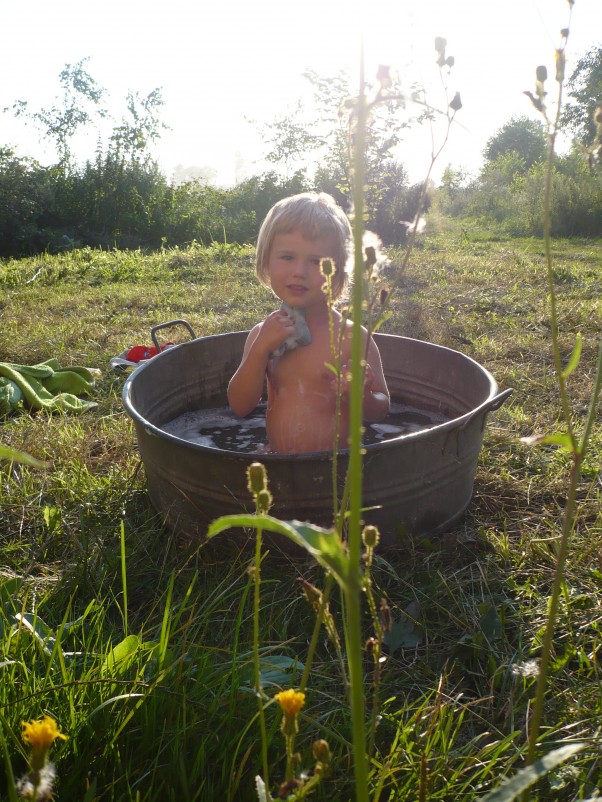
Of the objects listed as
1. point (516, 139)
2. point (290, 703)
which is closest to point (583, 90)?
point (516, 139)

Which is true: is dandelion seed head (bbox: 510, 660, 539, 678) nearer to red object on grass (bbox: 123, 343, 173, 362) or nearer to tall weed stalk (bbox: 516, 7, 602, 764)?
tall weed stalk (bbox: 516, 7, 602, 764)

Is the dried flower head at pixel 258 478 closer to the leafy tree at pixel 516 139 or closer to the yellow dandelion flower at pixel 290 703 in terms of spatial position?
the yellow dandelion flower at pixel 290 703

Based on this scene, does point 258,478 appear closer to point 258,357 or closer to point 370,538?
point 370,538

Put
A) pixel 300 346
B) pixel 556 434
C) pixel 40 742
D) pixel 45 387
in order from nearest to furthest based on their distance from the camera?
pixel 40 742
pixel 556 434
pixel 300 346
pixel 45 387

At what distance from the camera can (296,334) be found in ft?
7.44

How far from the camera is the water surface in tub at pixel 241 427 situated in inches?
110

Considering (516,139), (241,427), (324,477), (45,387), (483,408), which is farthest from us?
(516,139)

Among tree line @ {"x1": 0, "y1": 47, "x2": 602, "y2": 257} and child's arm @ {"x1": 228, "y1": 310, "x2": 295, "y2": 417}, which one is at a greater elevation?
tree line @ {"x1": 0, "y1": 47, "x2": 602, "y2": 257}

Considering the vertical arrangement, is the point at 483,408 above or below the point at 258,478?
below

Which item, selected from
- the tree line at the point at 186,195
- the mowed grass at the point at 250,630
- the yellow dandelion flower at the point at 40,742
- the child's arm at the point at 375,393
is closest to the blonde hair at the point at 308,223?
the child's arm at the point at 375,393

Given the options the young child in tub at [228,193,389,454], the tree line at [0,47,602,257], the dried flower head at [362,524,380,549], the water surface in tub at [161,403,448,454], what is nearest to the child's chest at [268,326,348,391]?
the young child in tub at [228,193,389,454]

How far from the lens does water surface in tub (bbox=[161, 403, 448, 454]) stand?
2.80 metres

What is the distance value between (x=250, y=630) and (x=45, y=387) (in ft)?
6.64

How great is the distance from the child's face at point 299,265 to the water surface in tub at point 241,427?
692mm
